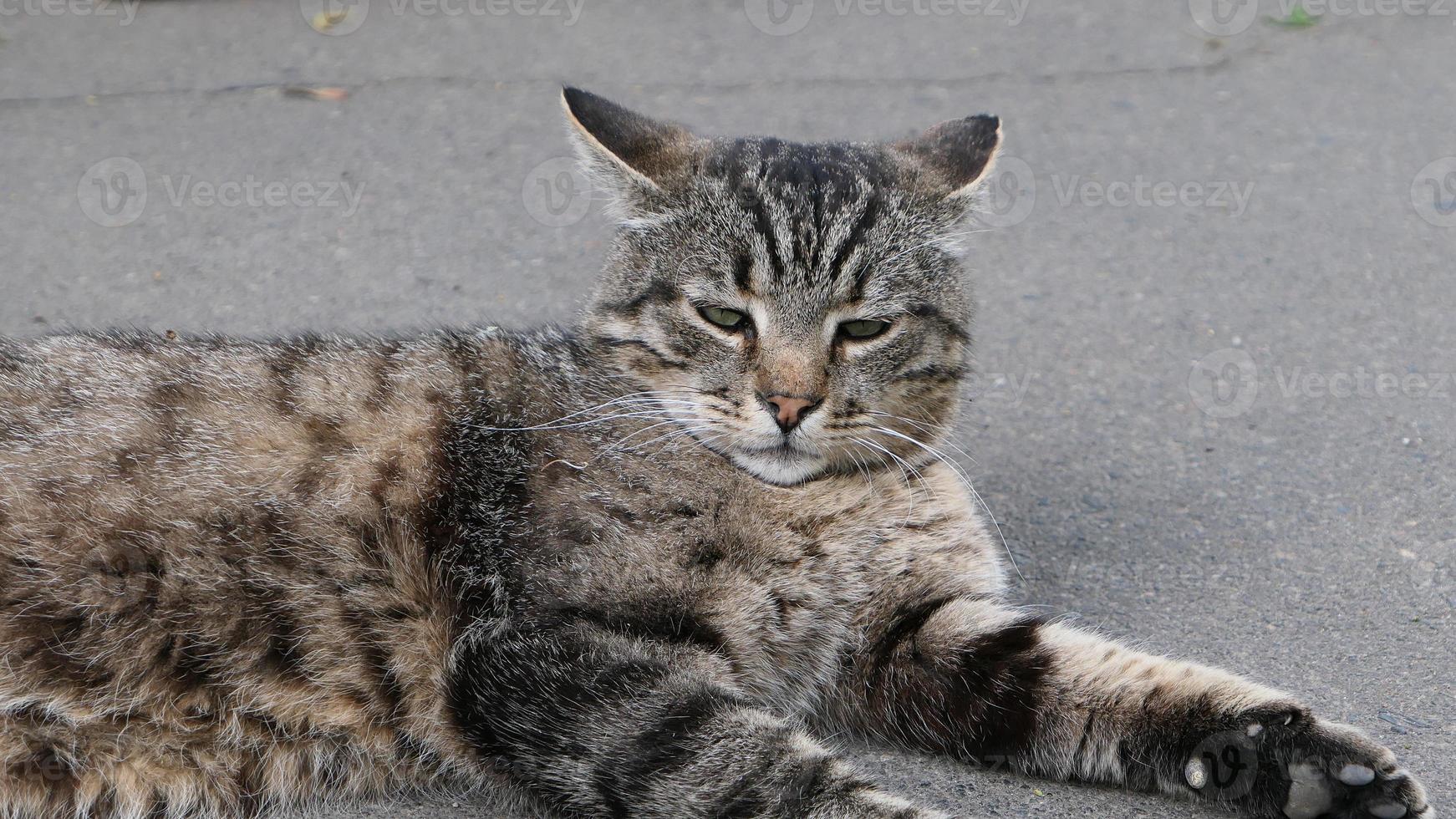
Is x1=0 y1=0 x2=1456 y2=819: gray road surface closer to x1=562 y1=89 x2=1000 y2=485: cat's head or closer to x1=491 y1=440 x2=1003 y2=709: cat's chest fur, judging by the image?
x1=491 y1=440 x2=1003 y2=709: cat's chest fur

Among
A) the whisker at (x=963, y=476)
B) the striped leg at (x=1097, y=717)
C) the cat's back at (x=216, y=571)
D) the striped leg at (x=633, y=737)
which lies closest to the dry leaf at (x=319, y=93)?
the cat's back at (x=216, y=571)

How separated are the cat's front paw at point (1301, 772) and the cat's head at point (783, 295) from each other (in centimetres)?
100

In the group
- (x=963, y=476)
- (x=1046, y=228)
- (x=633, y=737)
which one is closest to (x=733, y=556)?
(x=633, y=737)

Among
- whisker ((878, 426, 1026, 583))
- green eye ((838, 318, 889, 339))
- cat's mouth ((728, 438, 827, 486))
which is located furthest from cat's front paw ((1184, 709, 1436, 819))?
green eye ((838, 318, 889, 339))

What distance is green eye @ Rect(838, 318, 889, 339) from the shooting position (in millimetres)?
3396

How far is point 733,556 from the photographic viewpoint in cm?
316

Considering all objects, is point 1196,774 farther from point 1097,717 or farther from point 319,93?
point 319,93

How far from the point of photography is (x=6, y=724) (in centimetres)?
289

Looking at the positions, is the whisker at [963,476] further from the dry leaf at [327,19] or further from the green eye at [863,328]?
the dry leaf at [327,19]

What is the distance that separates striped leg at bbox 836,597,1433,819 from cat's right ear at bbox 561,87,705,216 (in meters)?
1.18

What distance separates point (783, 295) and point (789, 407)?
0.28 meters

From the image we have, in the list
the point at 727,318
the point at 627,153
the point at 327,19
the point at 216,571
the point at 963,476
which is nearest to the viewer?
the point at 216,571

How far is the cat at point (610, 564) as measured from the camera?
9.52ft

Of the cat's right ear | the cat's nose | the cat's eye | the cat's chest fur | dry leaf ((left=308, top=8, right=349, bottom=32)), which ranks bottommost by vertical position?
the cat's chest fur
